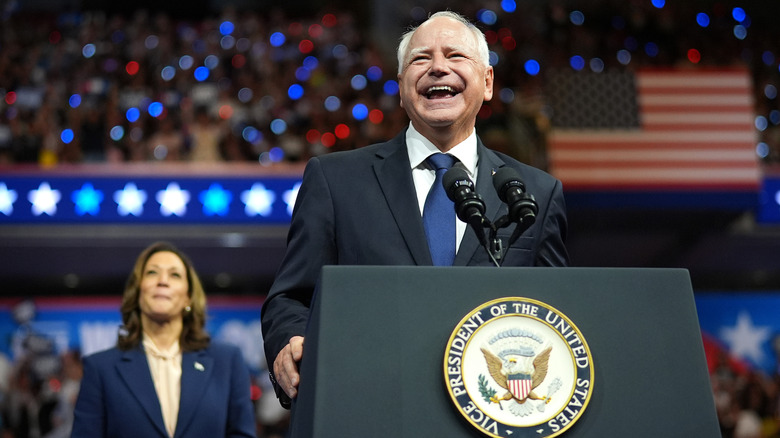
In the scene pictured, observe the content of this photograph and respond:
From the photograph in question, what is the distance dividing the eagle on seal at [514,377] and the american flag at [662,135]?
707 cm

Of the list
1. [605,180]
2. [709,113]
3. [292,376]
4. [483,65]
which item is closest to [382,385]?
[292,376]

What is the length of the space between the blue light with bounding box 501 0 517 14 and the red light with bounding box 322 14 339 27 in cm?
249

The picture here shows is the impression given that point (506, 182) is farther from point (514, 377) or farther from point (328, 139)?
point (328, 139)

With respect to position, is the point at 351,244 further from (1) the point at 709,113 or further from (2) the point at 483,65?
(1) the point at 709,113

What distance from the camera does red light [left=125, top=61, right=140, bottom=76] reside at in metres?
9.91

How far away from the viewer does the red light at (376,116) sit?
919cm

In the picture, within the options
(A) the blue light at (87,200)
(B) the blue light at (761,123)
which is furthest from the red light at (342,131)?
(B) the blue light at (761,123)

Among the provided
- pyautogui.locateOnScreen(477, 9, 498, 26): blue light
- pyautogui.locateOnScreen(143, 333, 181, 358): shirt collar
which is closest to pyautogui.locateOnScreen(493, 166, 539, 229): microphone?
pyautogui.locateOnScreen(143, 333, 181, 358): shirt collar

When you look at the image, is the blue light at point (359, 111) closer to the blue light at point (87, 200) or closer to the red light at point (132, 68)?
the red light at point (132, 68)

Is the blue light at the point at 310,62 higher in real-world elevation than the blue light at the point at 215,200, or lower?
higher

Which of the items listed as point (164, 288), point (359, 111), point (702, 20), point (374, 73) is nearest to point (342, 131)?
point (359, 111)

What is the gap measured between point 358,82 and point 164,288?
23.3 ft

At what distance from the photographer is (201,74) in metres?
9.95

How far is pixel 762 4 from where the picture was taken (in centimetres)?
1429
